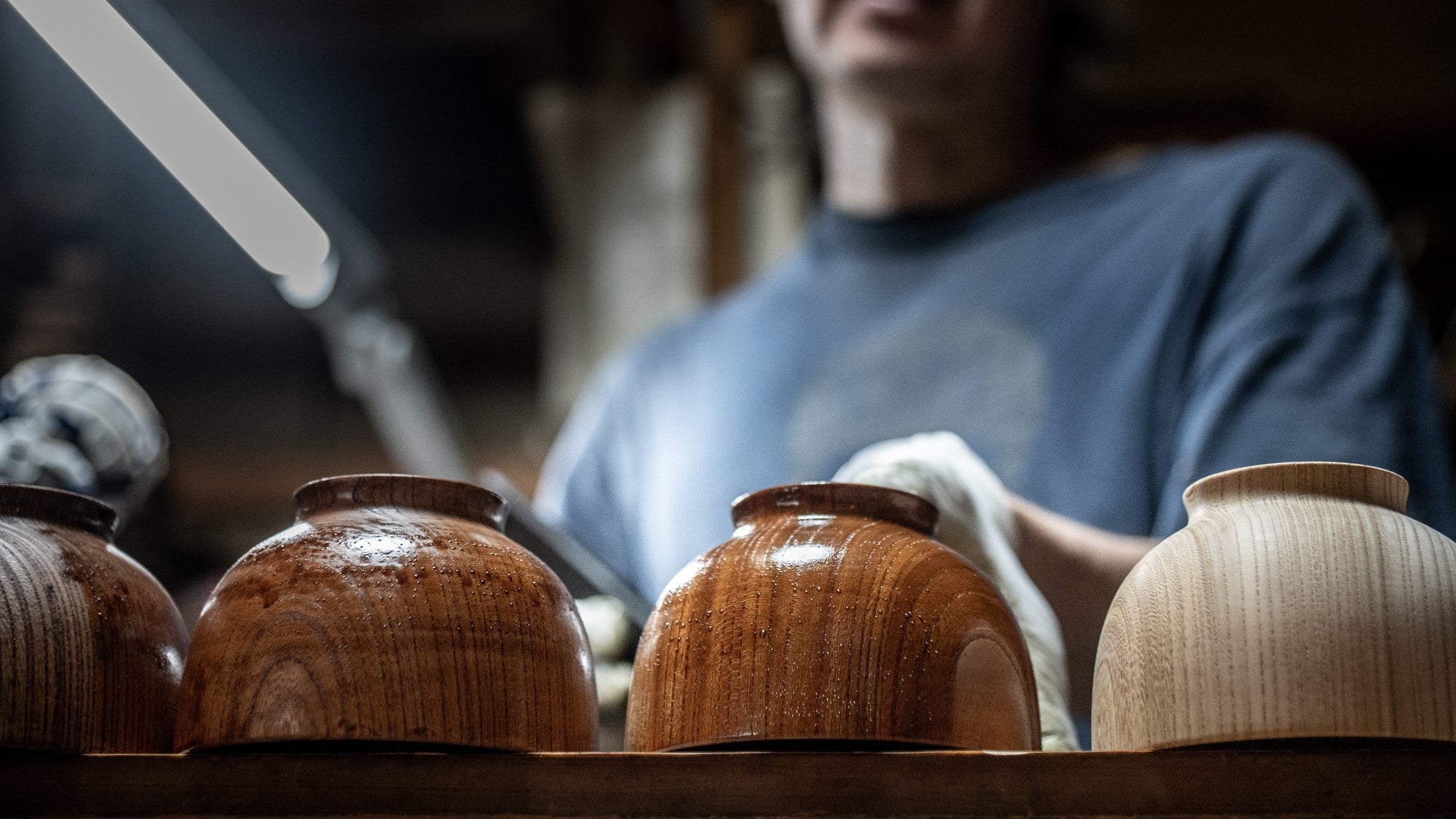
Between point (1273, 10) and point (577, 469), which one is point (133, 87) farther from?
point (1273, 10)

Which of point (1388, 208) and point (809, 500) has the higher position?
point (1388, 208)

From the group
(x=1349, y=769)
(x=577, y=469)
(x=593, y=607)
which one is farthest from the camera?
(x=577, y=469)

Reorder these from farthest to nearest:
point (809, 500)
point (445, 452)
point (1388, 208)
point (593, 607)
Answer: point (1388, 208) → point (445, 452) → point (593, 607) → point (809, 500)

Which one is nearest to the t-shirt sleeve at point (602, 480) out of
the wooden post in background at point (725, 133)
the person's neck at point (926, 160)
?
the person's neck at point (926, 160)

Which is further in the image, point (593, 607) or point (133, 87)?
point (133, 87)

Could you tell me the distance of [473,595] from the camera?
0.59 metres

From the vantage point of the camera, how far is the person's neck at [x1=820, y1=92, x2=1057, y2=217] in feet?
5.61

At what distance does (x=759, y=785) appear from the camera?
20.7 inches

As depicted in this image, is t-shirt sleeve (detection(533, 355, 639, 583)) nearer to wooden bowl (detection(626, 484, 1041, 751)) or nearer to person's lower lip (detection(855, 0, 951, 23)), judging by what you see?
person's lower lip (detection(855, 0, 951, 23))

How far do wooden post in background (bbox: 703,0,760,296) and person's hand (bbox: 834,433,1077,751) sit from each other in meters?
2.42

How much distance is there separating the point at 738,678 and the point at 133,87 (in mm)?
1600

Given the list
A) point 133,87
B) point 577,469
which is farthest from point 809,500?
point 133,87

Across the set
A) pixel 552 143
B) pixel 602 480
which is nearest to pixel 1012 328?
pixel 602 480

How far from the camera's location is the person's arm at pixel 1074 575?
0.84m
